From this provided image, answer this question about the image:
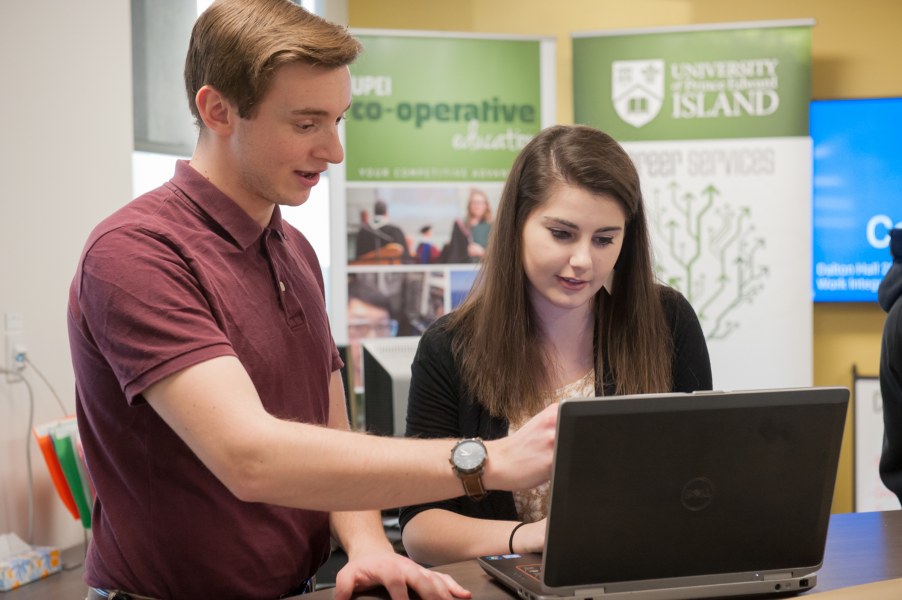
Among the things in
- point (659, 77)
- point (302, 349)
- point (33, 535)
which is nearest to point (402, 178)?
point (659, 77)

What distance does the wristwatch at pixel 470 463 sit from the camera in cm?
117

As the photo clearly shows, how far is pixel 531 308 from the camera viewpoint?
1.93 meters

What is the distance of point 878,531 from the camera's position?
165 cm

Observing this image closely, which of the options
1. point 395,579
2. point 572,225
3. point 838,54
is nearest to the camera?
point 395,579

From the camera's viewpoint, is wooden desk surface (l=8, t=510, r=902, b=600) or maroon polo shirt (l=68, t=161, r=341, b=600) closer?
maroon polo shirt (l=68, t=161, r=341, b=600)

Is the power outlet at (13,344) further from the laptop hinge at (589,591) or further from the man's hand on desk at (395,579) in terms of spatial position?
the laptop hinge at (589,591)

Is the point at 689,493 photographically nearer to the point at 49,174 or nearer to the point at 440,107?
the point at 49,174

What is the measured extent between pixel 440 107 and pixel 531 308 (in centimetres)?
335

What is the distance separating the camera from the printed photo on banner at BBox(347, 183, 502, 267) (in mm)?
4988

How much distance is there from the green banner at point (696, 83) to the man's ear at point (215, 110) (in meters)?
3.87

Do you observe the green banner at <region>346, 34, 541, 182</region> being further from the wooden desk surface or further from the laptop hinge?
the laptop hinge

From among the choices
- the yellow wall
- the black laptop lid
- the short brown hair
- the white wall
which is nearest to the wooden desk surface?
the black laptop lid

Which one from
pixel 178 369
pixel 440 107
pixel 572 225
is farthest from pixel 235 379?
pixel 440 107

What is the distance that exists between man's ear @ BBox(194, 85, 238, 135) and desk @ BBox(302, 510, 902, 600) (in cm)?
65
